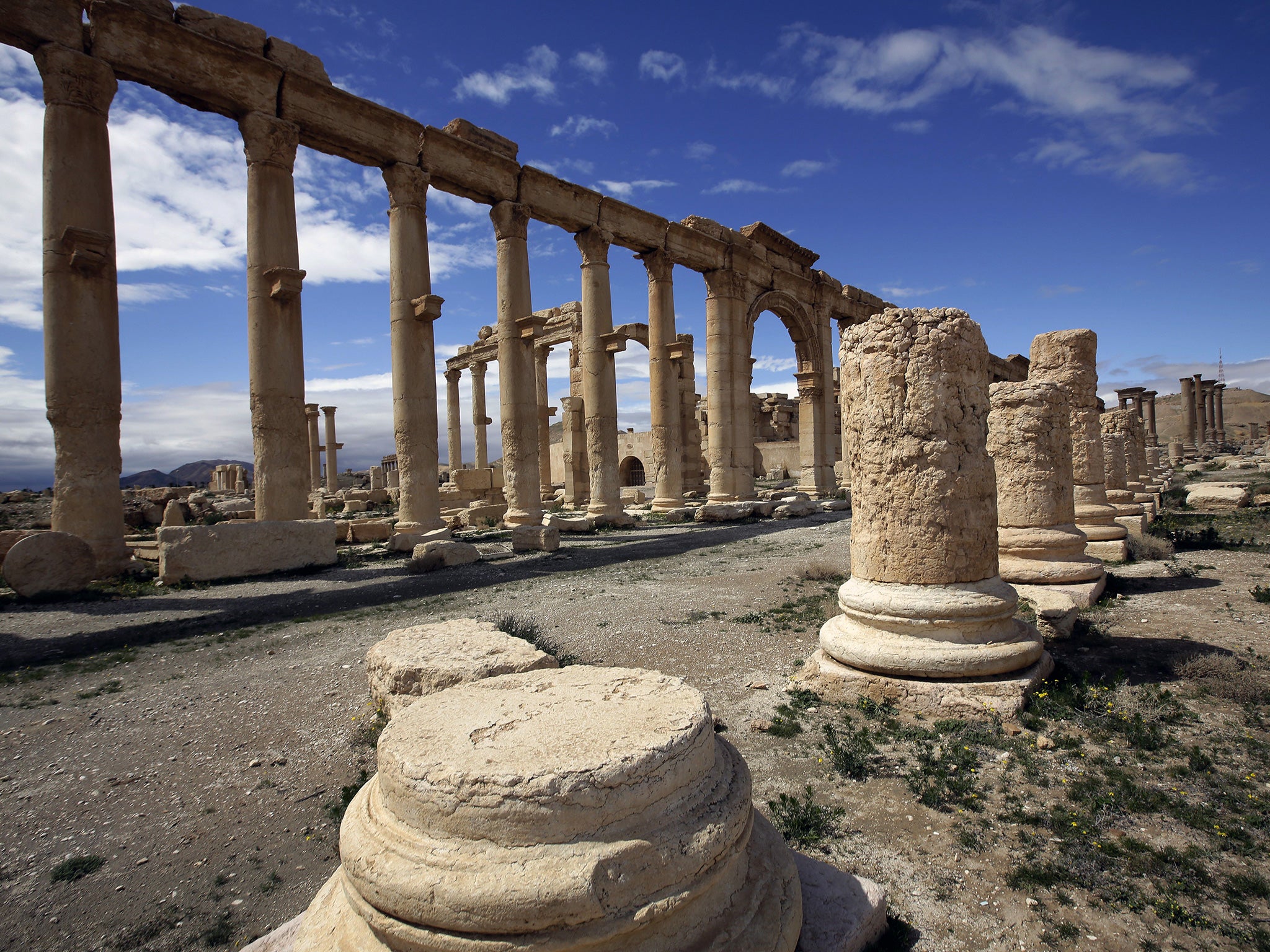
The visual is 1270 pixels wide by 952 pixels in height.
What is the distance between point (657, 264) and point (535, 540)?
9.13 meters

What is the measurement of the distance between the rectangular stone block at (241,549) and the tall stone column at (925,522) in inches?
329

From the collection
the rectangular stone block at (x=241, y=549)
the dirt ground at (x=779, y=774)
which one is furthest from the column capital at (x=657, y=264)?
the dirt ground at (x=779, y=774)

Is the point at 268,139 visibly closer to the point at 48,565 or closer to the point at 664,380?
the point at 48,565

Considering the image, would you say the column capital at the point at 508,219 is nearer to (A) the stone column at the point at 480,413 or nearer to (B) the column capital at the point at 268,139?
(B) the column capital at the point at 268,139

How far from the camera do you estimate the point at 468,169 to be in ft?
44.1

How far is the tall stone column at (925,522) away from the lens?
14.3 ft

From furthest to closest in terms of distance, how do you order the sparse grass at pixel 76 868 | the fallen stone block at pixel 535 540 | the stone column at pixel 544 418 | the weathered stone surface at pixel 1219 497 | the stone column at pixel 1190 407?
the stone column at pixel 1190 407
the stone column at pixel 544 418
the weathered stone surface at pixel 1219 497
the fallen stone block at pixel 535 540
the sparse grass at pixel 76 868

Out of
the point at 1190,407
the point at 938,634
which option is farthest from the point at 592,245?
the point at 1190,407

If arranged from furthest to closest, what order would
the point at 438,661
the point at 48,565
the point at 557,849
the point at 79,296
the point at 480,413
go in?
the point at 480,413
the point at 79,296
the point at 48,565
the point at 438,661
the point at 557,849

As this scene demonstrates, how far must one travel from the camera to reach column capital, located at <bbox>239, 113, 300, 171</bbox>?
10.6m

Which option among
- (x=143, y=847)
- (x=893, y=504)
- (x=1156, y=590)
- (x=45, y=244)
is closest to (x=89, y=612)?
(x=45, y=244)

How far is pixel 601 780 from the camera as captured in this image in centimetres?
190

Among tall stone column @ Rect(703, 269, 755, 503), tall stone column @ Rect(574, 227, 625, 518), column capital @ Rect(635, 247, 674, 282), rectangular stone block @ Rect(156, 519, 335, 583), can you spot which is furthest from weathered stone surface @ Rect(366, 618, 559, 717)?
column capital @ Rect(635, 247, 674, 282)

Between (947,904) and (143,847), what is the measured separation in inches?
138
